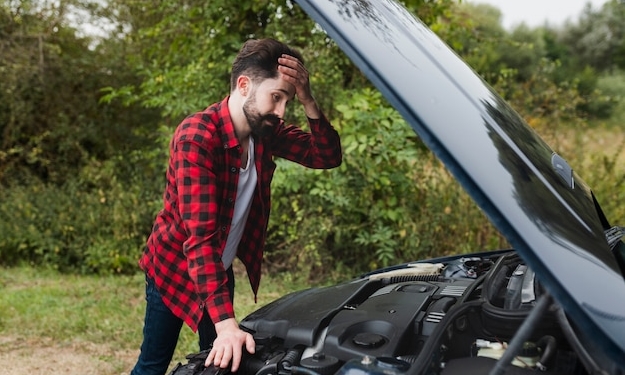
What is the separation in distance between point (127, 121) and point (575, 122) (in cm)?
551

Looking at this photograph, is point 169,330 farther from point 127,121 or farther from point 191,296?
point 127,121

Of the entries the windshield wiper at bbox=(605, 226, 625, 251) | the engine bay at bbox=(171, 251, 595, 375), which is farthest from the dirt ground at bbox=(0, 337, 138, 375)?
the windshield wiper at bbox=(605, 226, 625, 251)

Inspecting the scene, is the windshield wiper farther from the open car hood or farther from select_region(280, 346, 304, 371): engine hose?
select_region(280, 346, 304, 371): engine hose

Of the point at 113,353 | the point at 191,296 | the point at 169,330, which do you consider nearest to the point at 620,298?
the point at 191,296

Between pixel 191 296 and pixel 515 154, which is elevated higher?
pixel 515 154

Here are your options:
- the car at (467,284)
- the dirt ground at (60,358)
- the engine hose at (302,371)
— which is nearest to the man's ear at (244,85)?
the car at (467,284)

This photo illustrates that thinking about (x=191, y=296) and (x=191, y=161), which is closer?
(x=191, y=161)

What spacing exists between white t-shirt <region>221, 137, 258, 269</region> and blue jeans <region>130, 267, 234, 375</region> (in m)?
0.21

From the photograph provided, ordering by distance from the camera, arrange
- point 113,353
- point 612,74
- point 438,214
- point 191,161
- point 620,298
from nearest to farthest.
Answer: point 620,298 → point 191,161 → point 113,353 → point 438,214 → point 612,74

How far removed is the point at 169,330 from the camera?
226cm

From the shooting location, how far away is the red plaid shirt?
1.76 meters

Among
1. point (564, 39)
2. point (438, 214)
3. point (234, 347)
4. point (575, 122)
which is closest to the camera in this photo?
point (234, 347)

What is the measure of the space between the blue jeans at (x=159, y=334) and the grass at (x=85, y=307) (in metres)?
1.96

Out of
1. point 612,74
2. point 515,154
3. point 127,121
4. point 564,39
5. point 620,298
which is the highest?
point 564,39
